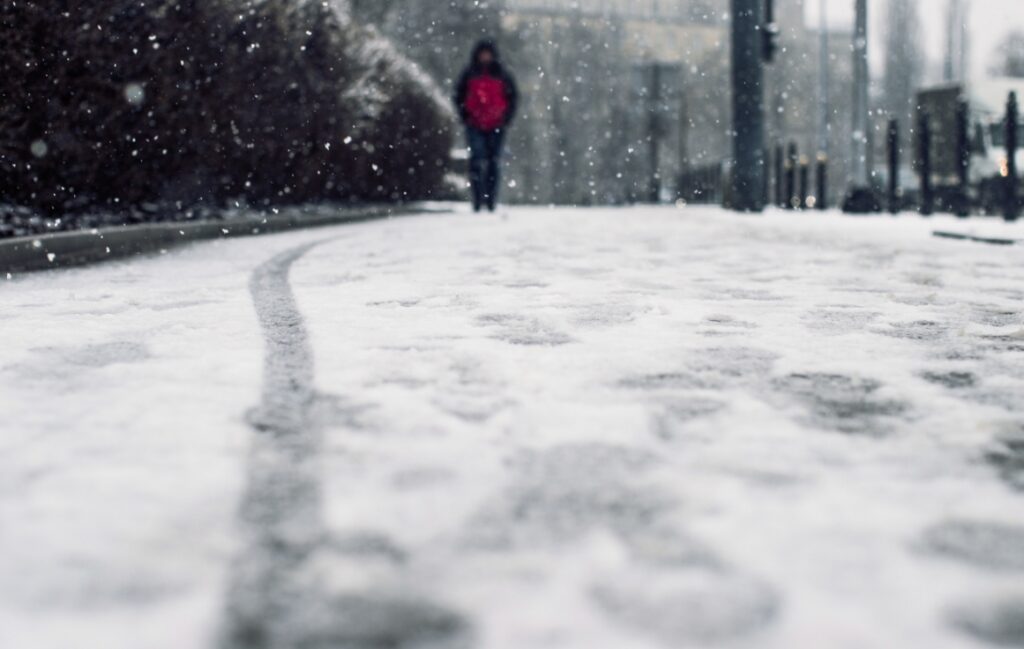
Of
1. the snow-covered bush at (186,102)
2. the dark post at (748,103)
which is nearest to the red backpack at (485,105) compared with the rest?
the snow-covered bush at (186,102)

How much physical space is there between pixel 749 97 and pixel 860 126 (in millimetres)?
5564

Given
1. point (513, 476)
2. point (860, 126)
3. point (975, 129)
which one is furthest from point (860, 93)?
point (513, 476)

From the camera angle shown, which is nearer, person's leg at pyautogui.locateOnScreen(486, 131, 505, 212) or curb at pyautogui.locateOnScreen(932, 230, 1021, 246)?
curb at pyautogui.locateOnScreen(932, 230, 1021, 246)

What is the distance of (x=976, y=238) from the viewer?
9039mm

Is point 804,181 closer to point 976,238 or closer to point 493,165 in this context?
point 493,165

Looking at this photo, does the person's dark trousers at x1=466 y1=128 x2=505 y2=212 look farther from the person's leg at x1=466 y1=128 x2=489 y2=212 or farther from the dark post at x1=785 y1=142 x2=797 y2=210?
the dark post at x1=785 y1=142 x2=797 y2=210

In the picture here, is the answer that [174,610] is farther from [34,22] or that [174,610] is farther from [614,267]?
[34,22]

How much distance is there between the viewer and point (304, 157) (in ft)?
41.0

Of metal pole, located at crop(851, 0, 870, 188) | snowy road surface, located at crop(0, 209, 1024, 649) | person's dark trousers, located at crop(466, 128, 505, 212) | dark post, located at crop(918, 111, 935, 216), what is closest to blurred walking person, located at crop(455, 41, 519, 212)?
person's dark trousers, located at crop(466, 128, 505, 212)

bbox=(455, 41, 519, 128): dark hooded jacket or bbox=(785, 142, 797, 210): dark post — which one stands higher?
bbox=(455, 41, 519, 128): dark hooded jacket

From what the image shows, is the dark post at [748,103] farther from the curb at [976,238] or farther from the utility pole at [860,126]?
the curb at [976,238]

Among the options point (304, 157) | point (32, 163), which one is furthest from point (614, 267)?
point (304, 157)

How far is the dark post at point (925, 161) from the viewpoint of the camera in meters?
12.3

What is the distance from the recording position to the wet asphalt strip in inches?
60.7
